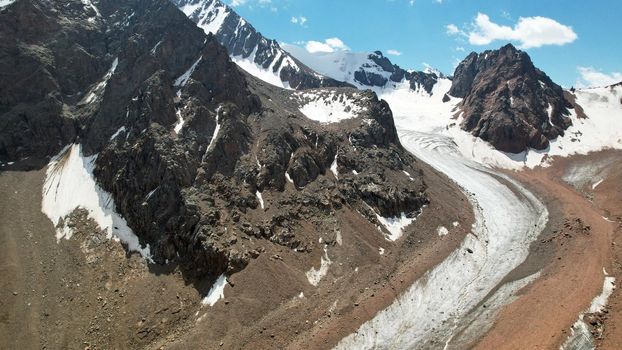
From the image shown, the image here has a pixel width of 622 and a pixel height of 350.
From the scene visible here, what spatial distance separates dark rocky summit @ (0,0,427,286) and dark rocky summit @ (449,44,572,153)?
162 feet

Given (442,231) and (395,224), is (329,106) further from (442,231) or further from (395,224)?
(442,231)

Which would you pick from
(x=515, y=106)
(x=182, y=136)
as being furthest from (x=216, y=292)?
(x=515, y=106)

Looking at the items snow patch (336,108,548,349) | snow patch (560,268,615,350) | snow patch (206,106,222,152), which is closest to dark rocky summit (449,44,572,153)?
snow patch (336,108,548,349)

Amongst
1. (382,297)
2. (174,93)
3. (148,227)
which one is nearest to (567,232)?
(382,297)

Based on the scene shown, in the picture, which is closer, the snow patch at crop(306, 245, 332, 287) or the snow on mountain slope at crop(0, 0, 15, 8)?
the snow patch at crop(306, 245, 332, 287)

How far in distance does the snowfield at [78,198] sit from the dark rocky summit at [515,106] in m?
97.8

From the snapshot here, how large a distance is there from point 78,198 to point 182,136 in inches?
614

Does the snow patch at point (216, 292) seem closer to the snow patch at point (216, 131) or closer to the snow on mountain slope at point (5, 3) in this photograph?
the snow patch at point (216, 131)

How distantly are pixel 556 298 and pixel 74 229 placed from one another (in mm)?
54212

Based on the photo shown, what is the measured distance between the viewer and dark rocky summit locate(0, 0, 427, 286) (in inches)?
1972

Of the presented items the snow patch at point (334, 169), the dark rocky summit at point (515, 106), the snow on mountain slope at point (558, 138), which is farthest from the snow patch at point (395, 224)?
the dark rocky summit at point (515, 106)

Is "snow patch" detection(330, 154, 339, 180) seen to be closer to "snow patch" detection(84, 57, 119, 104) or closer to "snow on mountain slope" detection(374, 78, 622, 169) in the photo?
"snow patch" detection(84, 57, 119, 104)

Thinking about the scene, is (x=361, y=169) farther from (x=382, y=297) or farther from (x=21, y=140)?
(x=21, y=140)

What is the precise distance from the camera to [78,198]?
56.4 m
